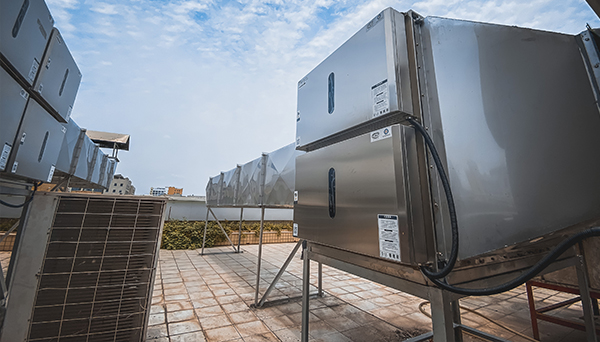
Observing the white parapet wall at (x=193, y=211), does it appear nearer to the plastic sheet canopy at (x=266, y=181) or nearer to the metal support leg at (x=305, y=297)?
the plastic sheet canopy at (x=266, y=181)

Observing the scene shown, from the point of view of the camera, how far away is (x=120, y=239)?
1.76m

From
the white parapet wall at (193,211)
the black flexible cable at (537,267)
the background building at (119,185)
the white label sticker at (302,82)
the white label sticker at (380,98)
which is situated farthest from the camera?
the white parapet wall at (193,211)

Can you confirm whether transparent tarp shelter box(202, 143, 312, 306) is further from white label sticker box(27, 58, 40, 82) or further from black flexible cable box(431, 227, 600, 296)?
white label sticker box(27, 58, 40, 82)

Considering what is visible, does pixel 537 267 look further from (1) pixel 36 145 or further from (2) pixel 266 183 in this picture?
(1) pixel 36 145

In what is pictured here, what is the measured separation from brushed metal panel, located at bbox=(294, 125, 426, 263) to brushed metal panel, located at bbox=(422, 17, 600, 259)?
0.14 metres

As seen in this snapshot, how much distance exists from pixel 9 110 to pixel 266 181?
235cm

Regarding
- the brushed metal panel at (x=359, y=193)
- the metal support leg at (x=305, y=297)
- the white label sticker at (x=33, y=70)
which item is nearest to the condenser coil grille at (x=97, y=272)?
the white label sticker at (x=33, y=70)

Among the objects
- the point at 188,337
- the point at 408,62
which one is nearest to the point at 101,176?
the point at 188,337

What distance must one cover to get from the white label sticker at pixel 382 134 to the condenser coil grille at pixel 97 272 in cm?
184

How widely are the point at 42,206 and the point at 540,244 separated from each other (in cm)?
309

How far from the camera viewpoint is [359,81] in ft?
3.78

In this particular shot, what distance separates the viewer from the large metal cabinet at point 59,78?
1.67m

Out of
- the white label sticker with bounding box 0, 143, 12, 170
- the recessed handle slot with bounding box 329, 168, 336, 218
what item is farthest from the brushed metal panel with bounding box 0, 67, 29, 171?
the recessed handle slot with bounding box 329, 168, 336, 218

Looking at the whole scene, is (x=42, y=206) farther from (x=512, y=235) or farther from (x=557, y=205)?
(x=557, y=205)
